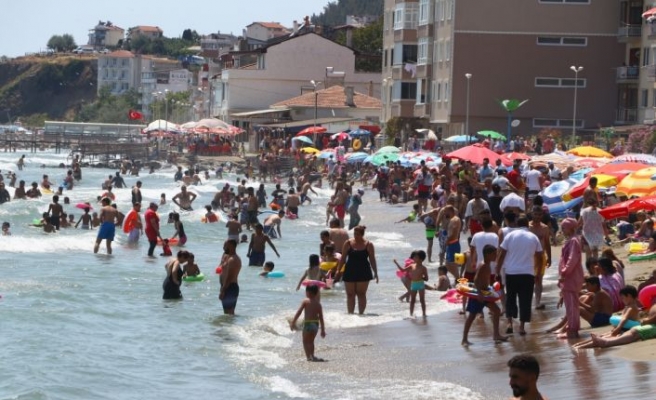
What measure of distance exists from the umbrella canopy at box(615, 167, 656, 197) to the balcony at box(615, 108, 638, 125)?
3103cm

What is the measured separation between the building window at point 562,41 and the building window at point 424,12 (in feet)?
23.0

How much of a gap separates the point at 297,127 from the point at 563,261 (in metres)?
61.6

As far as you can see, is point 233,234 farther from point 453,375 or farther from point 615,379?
point 615,379

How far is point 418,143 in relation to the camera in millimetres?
52812

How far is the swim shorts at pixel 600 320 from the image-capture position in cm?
1414

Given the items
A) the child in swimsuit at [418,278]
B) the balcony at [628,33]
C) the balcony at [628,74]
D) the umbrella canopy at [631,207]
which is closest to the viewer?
the child in swimsuit at [418,278]

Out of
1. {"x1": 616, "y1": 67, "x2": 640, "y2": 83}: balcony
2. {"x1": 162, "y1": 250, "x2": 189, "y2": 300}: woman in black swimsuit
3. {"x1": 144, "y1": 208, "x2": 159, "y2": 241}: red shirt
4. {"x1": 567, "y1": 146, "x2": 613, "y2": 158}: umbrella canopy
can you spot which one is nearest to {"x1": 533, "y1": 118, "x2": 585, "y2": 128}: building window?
{"x1": 616, "y1": 67, "x2": 640, "y2": 83}: balcony

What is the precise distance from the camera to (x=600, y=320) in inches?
557

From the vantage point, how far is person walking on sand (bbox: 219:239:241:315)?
17.4 meters

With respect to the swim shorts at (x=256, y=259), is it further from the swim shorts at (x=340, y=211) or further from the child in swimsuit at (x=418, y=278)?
the swim shorts at (x=340, y=211)

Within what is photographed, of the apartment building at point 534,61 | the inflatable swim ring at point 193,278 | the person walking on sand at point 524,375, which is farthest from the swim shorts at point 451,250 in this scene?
the apartment building at point 534,61

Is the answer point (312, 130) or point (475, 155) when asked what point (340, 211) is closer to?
point (475, 155)

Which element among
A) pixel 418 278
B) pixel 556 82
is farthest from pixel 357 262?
pixel 556 82

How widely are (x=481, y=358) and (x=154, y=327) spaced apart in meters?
5.60
